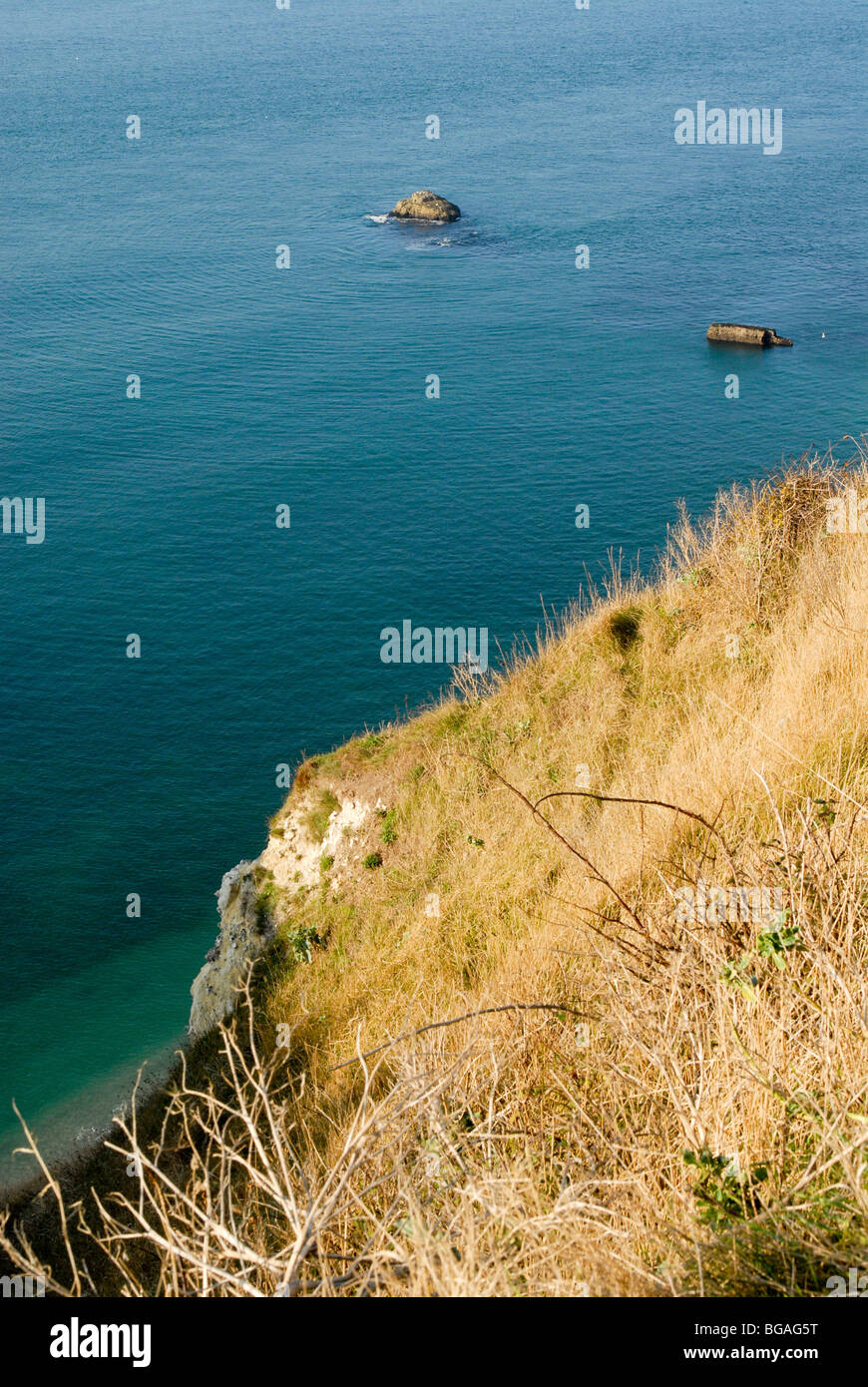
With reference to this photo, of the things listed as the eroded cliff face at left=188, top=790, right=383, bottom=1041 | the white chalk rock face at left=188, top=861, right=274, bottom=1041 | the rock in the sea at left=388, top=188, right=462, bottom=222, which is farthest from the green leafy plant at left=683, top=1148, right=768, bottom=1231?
the rock in the sea at left=388, top=188, right=462, bottom=222

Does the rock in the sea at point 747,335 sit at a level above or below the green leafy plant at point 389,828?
above

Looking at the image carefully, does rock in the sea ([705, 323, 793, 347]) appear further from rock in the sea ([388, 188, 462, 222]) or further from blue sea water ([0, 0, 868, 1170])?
rock in the sea ([388, 188, 462, 222])

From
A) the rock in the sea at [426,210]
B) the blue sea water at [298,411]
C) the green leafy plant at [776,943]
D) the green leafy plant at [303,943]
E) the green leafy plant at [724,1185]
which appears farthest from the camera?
the rock in the sea at [426,210]

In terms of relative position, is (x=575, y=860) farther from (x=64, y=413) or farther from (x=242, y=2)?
(x=242, y=2)

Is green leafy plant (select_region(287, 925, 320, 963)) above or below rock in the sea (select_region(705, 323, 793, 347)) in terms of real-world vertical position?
below

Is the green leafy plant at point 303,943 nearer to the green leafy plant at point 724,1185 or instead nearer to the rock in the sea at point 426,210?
the green leafy plant at point 724,1185

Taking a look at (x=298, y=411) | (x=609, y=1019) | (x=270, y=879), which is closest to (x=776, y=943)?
(x=609, y=1019)

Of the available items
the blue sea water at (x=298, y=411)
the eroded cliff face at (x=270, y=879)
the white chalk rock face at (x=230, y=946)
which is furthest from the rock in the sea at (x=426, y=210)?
the eroded cliff face at (x=270, y=879)
